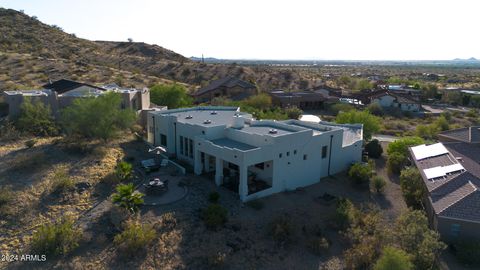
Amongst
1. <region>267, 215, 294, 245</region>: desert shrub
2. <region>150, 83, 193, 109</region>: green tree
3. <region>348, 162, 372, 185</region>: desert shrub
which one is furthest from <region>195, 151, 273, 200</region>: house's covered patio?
<region>150, 83, 193, 109</region>: green tree

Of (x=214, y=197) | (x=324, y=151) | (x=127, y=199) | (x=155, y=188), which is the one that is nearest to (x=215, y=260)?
(x=214, y=197)

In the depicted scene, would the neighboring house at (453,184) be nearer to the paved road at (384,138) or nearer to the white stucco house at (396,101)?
the paved road at (384,138)

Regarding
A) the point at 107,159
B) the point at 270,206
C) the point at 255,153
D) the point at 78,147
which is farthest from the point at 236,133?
the point at 78,147

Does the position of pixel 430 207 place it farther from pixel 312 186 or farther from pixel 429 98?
pixel 429 98

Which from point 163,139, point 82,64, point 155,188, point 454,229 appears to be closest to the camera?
point 454,229

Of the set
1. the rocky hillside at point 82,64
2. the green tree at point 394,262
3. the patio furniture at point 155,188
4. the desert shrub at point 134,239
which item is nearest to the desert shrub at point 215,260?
the desert shrub at point 134,239

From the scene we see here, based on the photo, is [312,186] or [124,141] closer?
[312,186]

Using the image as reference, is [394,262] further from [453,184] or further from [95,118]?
[95,118]
